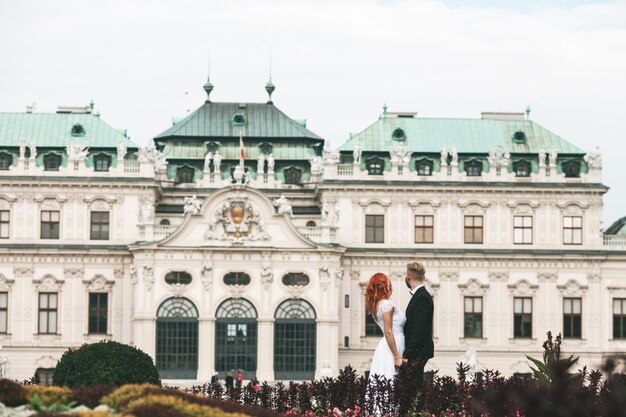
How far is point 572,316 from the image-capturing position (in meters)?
77.9

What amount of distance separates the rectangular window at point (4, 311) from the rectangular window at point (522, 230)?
26.9 m

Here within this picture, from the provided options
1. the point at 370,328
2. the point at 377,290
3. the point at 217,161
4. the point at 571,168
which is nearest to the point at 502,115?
the point at 571,168

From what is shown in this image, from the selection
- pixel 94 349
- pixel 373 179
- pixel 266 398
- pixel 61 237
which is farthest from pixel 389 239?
pixel 266 398

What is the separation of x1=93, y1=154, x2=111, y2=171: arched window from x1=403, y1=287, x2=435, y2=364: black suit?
54.8 m

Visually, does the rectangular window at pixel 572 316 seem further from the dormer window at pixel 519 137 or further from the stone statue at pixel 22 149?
the stone statue at pixel 22 149

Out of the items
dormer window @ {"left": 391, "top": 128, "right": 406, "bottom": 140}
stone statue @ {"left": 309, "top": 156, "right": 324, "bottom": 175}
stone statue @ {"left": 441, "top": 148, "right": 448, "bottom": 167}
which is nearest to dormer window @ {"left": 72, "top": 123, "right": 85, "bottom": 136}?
stone statue @ {"left": 309, "top": 156, "right": 324, "bottom": 175}

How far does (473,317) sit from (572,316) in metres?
5.21

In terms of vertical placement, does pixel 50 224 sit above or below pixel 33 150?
below

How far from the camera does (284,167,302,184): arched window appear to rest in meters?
82.1

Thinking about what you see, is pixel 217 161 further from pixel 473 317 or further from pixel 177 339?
pixel 473 317

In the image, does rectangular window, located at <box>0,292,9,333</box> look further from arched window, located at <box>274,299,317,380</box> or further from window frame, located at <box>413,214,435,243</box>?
window frame, located at <box>413,214,435,243</box>

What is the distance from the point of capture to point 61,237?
77.7 metres

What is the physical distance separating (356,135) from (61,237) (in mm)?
16795

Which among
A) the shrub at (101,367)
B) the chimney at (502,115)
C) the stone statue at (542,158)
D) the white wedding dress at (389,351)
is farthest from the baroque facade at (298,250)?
the white wedding dress at (389,351)
